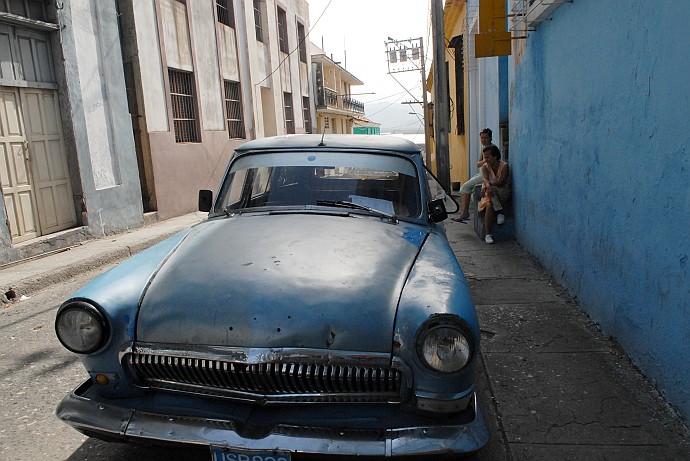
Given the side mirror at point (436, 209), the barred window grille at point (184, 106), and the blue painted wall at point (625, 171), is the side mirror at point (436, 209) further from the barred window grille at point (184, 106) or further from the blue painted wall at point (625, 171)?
the barred window grille at point (184, 106)

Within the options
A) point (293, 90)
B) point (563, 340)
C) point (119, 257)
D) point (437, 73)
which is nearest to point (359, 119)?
point (293, 90)

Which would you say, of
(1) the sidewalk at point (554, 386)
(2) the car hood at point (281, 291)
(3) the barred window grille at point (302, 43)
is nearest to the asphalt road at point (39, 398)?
(2) the car hood at point (281, 291)

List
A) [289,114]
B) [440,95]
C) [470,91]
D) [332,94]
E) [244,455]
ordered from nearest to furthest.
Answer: [244,455]
[440,95]
[470,91]
[289,114]
[332,94]

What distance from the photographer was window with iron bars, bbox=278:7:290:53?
20638mm

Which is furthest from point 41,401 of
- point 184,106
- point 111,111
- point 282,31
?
point 282,31

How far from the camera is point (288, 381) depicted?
81.9 inches

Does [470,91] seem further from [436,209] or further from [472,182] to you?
[436,209]

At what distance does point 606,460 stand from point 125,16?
10.7m

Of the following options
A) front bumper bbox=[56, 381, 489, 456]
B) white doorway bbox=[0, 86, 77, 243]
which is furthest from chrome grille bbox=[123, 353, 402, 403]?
white doorway bbox=[0, 86, 77, 243]

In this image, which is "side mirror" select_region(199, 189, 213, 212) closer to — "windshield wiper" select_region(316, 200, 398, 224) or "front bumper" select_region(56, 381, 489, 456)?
"windshield wiper" select_region(316, 200, 398, 224)

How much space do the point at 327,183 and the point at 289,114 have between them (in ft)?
61.9

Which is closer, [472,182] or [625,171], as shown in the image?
[625,171]

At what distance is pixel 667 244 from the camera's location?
2877mm

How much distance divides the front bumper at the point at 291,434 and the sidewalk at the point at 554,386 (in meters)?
0.68
